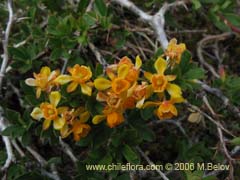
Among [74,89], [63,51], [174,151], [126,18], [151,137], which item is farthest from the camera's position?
[126,18]

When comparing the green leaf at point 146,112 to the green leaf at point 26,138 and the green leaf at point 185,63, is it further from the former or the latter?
the green leaf at point 26,138

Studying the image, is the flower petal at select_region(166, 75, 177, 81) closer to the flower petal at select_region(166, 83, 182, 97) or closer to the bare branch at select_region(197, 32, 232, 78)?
the flower petal at select_region(166, 83, 182, 97)

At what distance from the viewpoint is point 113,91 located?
1366mm

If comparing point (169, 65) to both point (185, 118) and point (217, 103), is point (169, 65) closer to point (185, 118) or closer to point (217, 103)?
point (217, 103)

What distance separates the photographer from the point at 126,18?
7.29 ft

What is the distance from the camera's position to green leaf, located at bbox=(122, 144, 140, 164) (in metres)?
1.52

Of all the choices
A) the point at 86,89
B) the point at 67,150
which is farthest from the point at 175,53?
the point at 67,150

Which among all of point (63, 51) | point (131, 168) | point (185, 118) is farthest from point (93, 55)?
point (131, 168)

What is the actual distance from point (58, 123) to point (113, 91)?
0.21m

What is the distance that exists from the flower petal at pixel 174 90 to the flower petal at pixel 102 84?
0.17 meters

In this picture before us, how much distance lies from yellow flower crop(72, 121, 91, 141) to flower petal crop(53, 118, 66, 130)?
43 mm

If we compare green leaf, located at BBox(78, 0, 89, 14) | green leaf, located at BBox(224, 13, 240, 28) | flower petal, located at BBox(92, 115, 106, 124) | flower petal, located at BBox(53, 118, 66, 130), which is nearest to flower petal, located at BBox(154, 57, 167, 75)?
flower petal, located at BBox(92, 115, 106, 124)

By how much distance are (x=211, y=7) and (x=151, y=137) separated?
2.24 ft

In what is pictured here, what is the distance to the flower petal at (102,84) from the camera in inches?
53.9
